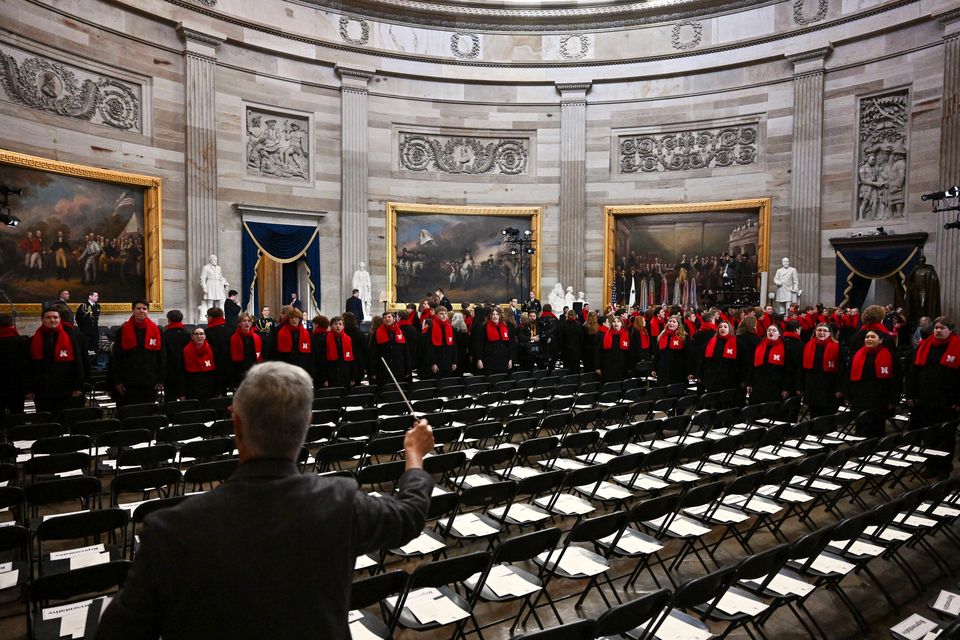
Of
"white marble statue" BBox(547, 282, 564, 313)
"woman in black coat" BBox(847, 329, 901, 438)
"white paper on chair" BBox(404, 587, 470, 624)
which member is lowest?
"white paper on chair" BBox(404, 587, 470, 624)

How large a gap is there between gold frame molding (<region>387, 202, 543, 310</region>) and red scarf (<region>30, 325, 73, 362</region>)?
13.4 m

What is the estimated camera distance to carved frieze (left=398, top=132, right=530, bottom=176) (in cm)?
2277

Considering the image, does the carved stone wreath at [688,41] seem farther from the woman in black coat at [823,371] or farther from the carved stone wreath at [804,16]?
the woman in black coat at [823,371]

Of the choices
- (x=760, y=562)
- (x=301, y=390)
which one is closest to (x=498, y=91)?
(x=760, y=562)

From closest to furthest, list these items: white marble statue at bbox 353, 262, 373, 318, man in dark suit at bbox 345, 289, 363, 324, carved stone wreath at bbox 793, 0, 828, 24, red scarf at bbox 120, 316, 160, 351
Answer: red scarf at bbox 120, 316, 160, 351
man in dark suit at bbox 345, 289, 363, 324
carved stone wreath at bbox 793, 0, 828, 24
white marble statue at bbox 353, 262, 373, 318

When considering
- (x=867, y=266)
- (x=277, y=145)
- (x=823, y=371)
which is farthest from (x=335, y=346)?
(x=867, y=266)

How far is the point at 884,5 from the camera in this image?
18672 mm

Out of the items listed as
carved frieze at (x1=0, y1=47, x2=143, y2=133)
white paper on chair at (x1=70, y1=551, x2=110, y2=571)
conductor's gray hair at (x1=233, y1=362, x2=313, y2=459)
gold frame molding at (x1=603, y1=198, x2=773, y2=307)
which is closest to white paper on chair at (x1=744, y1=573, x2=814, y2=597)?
conductor's gray hair at (x1=233, y1=362, x2=313, y2=459)

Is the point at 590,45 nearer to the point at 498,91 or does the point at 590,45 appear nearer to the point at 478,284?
the point at 498,91

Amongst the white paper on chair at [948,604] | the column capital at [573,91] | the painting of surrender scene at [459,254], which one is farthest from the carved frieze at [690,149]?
the white paper on chair at [948,604]

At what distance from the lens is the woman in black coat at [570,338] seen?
13.8 m

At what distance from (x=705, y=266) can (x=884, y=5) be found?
354 inches

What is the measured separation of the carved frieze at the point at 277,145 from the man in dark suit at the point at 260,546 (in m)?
20.0

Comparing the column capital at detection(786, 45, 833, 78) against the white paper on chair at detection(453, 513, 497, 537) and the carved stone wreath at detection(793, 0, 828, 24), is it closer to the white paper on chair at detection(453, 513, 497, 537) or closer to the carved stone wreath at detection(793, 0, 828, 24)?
the carved stone wreath at detection(793, 0, 828, 24)
